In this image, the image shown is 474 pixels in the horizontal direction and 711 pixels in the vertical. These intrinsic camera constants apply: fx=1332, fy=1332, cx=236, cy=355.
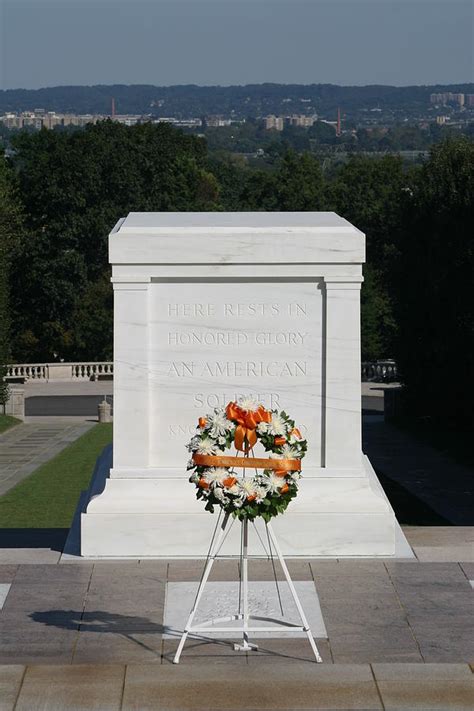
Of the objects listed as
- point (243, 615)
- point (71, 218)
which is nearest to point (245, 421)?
point (243, 615)

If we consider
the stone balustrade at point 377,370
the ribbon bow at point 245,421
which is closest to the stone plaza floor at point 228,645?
the ribbon bow at point 245,421

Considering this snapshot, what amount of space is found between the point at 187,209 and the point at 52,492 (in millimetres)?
47777

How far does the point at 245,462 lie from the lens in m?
9.42

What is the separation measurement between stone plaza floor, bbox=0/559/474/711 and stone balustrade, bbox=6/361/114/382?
1744 inches

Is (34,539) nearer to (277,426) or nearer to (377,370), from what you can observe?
(277,426)

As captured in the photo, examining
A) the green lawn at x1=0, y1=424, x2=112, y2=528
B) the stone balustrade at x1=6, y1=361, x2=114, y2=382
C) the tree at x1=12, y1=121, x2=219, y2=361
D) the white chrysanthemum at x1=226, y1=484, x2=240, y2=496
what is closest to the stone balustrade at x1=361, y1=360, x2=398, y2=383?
the stone balustrade at x1=6, y1=361, x2=114, y2=382

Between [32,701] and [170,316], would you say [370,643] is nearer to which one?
[32,701]

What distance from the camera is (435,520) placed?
22.1m

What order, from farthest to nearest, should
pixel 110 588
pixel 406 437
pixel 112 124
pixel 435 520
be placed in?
pixel 112 124 → pixel 406 437 → pixel 435 520 → pixel 110 588

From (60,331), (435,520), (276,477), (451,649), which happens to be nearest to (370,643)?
(451,649)

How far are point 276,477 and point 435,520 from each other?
13.3 metres

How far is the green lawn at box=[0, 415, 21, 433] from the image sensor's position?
130 ft

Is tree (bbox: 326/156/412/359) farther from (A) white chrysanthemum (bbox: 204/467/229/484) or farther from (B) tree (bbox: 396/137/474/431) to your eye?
(A) white chrysanthemum (bbox: 204/467/229/484)

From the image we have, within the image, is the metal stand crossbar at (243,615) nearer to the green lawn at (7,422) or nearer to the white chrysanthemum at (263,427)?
the white chrysanthemum at (263,427)
